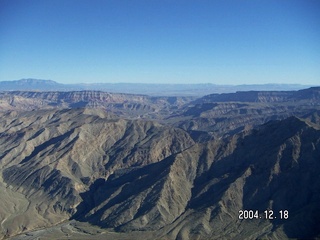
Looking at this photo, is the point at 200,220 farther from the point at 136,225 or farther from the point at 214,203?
the point at 136,225

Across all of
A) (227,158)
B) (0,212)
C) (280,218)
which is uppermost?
(227,158)

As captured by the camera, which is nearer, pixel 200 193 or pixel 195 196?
pixel 200 193

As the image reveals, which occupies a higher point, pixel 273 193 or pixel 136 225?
pixel 273 193

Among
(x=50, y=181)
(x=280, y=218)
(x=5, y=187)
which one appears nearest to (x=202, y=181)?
(x=280, y=218)

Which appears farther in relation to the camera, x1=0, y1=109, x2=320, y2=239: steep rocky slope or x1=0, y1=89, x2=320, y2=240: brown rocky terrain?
x1=0, y1=89, x2=320, y2=240: brown rocky terrain

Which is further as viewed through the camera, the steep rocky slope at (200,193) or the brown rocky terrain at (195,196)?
the brown rocky terrain at (195,196)

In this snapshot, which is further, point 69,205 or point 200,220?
point 69,205

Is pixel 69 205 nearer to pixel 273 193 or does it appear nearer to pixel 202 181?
pixel 202 181

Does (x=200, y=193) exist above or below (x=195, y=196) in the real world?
above

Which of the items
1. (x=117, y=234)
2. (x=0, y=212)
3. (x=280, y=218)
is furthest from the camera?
(x=0, y=212)

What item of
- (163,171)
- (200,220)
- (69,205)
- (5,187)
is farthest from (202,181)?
(5,187)

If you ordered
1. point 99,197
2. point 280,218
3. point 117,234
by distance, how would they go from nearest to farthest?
point 280,218
point 117,234
point 99,197
